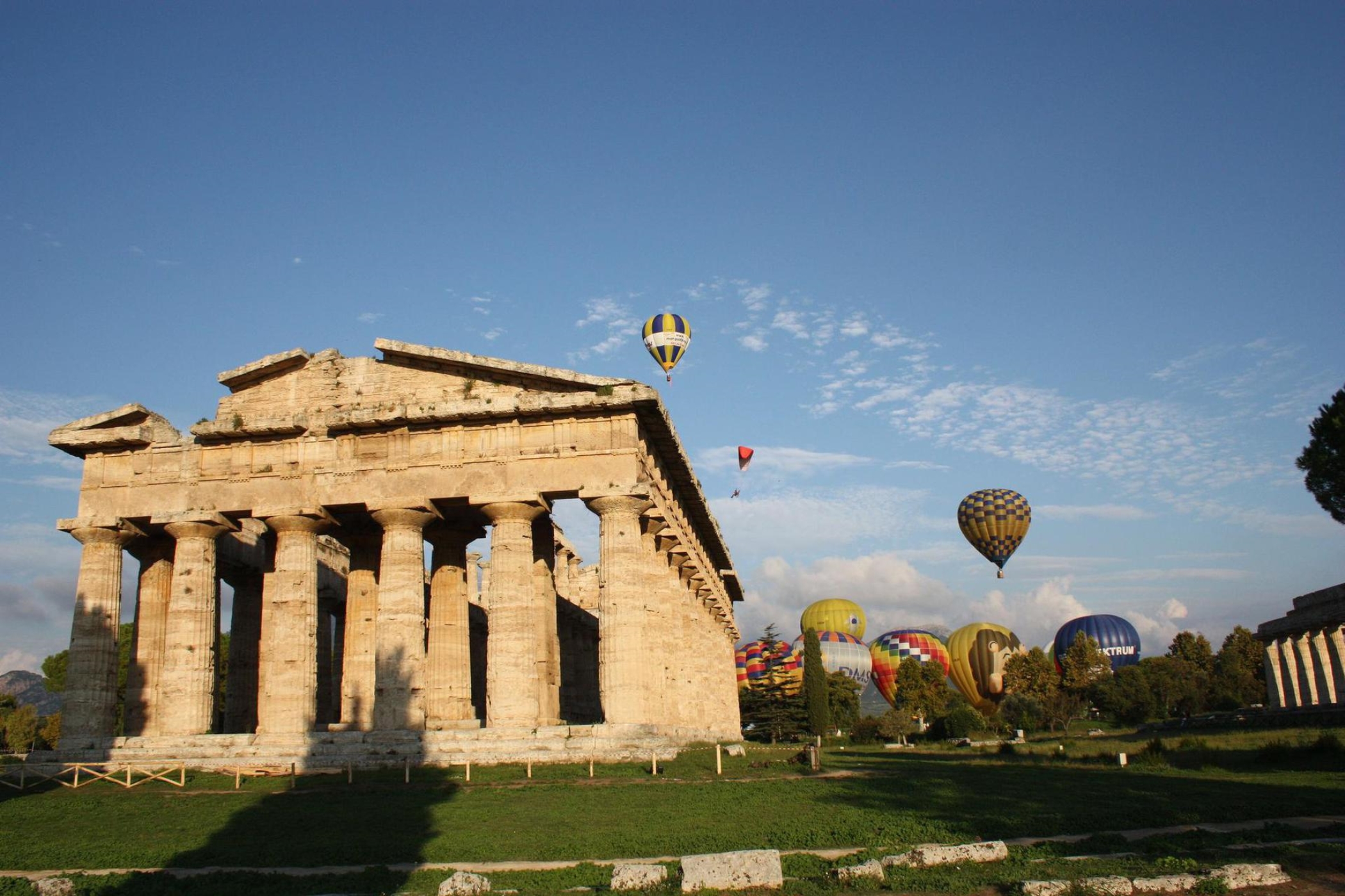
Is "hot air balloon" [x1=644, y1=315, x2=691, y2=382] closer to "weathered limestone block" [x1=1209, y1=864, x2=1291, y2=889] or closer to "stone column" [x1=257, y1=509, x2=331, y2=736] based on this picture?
"stone column" [x1=257, y1=509, x2=331, y2=736]

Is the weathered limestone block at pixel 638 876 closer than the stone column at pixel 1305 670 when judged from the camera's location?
Yes

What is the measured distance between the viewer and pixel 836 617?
118 meters

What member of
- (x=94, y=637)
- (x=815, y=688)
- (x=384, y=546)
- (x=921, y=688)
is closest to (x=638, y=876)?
(x=384, y=546)

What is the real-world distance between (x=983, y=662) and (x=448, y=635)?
69.2 m

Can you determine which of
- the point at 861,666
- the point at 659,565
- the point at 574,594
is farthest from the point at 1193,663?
the point at 659,565

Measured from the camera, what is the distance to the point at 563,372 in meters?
30.7

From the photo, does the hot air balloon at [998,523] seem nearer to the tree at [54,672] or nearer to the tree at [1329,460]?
the tree at [1329,460]

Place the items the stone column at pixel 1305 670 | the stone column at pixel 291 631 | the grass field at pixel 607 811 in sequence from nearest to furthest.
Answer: the grass field at pixel 607 811, the stone column at pixel 291 631, the stone column at pixel 1305 670

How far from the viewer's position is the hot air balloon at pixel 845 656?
104 metres

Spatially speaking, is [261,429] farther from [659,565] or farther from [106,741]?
[659,565]

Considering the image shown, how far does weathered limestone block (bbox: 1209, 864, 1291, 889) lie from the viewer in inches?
432

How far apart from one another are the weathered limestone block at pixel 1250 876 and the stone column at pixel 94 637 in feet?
99.2

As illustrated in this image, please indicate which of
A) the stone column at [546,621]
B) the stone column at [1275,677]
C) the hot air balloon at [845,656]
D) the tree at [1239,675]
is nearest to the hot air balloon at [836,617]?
the hot air balloon at [845,656]

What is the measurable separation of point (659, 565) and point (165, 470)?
15795mm
